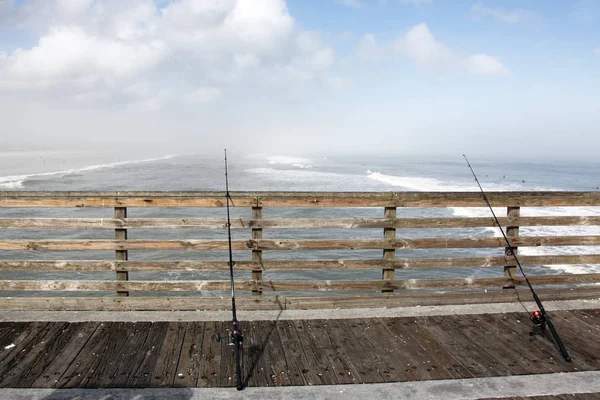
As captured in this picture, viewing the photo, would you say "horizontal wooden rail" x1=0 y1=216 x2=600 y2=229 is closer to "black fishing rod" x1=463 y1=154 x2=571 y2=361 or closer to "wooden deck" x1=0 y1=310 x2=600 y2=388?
"black fishing rod" x1=463 y1=154 x2=571 y2=361

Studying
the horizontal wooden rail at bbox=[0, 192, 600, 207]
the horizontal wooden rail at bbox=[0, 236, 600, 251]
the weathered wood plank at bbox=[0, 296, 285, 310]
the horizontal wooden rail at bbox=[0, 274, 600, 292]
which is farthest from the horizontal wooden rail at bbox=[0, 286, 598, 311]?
the horizontal wooden rail at bbox=[0, 192, 600, 207]

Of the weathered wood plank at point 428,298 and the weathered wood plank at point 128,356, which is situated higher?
the weathered wood plank at point 428,298

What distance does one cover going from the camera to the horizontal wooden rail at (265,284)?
4.76 metres

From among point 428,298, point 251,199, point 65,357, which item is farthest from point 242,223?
point 428,298

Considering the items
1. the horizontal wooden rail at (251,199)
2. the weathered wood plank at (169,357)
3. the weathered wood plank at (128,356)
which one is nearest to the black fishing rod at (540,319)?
the horizontal wooden rail at (251,199)

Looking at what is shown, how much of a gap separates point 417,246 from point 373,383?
207 cm

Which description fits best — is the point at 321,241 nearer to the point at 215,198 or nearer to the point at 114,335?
the point at 215,198

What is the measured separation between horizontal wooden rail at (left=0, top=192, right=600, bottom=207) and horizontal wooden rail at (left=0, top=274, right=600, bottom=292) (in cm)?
87

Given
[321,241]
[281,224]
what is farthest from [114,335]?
[321,241]

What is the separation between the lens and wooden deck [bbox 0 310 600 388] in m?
3.53

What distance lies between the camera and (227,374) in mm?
3561

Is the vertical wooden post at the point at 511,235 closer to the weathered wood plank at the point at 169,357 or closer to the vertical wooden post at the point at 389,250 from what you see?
the vertical wooden post at the point at 389,250

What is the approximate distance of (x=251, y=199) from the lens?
4.82m

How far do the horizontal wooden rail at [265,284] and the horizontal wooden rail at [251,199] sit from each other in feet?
2.85
